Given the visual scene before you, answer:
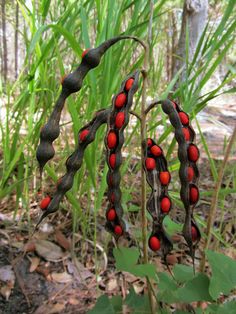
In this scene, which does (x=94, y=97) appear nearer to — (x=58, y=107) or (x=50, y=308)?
(x=58, y=107)

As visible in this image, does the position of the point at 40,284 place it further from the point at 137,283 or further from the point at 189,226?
the point at 189,226

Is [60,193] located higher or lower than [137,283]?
higher

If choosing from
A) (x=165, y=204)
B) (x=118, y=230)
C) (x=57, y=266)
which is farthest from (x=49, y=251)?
(x=165, y=204)

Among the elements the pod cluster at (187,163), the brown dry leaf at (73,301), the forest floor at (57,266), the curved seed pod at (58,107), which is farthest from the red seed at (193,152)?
the brown dry leaf at (73,301)

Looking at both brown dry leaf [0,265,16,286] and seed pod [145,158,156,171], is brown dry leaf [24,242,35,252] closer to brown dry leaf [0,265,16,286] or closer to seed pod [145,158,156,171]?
brown dry leaf [0,265,16,286]

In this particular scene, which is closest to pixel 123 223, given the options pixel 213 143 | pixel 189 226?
pixel 189 226


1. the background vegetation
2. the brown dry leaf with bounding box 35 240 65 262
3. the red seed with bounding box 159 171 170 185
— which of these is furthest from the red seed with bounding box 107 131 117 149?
the brown dry leaf with bounding box 35 240 65 262
